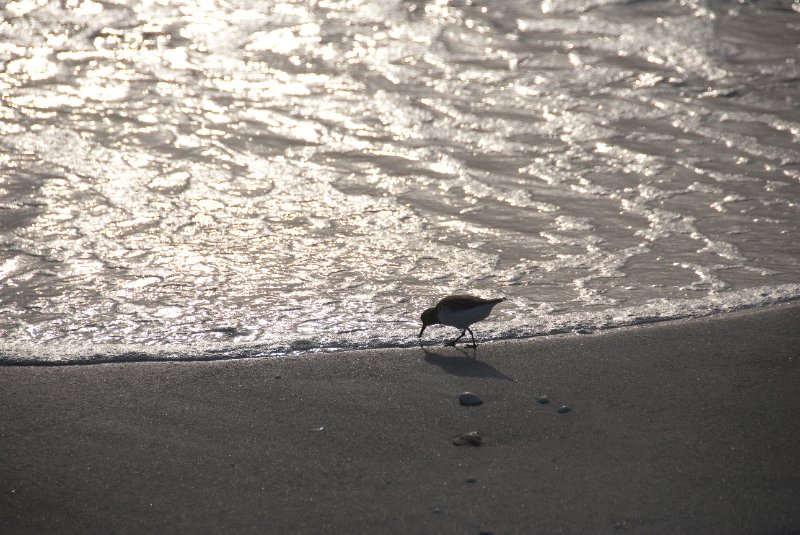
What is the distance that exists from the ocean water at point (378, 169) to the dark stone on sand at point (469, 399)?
2.55 ft

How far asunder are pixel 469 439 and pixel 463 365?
2.69ft

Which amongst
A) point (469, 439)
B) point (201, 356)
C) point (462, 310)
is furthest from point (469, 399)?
point (201, 356)

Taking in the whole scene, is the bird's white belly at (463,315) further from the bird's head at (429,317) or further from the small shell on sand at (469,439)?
the small shell on sand at (469,439)

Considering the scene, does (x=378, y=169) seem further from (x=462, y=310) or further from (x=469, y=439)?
(x=469, y=439)

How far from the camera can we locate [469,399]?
4586 millimetres

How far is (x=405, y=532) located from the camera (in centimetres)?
364

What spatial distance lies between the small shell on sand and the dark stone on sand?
31 cm

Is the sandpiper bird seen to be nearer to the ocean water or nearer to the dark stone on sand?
the ocean water

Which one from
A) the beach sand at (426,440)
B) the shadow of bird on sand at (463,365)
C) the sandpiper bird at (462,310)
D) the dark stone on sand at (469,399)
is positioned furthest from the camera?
the sandpiper bird at (462,310)

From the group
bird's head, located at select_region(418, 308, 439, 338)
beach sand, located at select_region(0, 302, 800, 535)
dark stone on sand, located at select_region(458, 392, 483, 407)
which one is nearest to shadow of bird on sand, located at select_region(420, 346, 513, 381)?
beach sand, located at select_region(0, 302, 800, 535)

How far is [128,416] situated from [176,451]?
1.32 ft

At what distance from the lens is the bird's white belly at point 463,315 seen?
5.03 metres

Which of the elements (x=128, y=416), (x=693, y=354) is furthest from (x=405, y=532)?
(x=693, y=354)

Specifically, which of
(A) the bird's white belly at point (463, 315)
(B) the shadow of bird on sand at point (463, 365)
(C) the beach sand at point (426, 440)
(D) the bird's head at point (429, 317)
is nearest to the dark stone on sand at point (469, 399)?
(C) the beach sand at point (426, 440)
